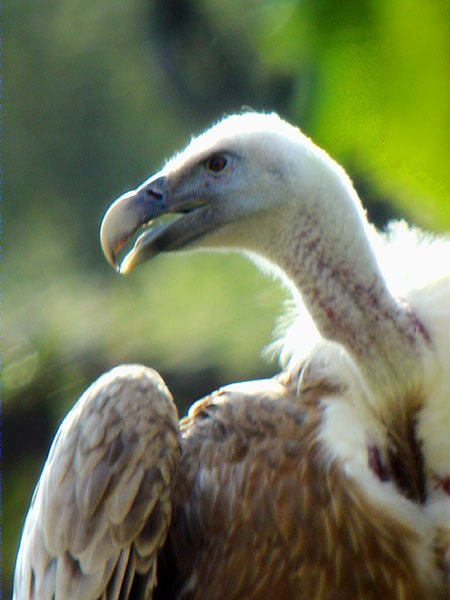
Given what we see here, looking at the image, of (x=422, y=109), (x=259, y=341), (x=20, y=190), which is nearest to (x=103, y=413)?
(x=422, y=109)

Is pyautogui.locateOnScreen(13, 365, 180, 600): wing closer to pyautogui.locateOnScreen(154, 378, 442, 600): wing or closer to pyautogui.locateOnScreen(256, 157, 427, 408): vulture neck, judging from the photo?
pyautogui.locateOnScreen(154, 378, 442, 600): wing

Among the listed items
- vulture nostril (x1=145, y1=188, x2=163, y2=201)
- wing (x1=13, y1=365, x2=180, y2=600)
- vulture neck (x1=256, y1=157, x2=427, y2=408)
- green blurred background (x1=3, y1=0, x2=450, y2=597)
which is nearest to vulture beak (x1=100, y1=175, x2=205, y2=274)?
vulture nostril (x1=145, y1=188, x2=163, y2=201)

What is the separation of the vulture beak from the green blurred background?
5.28 ft

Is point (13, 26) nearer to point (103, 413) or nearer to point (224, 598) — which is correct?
point (103, 413)

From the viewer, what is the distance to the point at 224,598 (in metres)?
1.99

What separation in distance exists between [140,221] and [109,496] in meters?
0.56

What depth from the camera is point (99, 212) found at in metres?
4.82

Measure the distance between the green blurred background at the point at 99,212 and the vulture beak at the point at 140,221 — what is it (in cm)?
161

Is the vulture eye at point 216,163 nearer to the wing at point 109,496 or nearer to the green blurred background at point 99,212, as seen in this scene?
the wing at point 109,496

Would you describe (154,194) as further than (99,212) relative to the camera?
No

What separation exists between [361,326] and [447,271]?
0.30 meters

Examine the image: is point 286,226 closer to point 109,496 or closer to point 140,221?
point 140,221

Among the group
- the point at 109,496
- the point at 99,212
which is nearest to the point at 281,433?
the point at 109,496

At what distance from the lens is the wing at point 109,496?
77.0 inches
